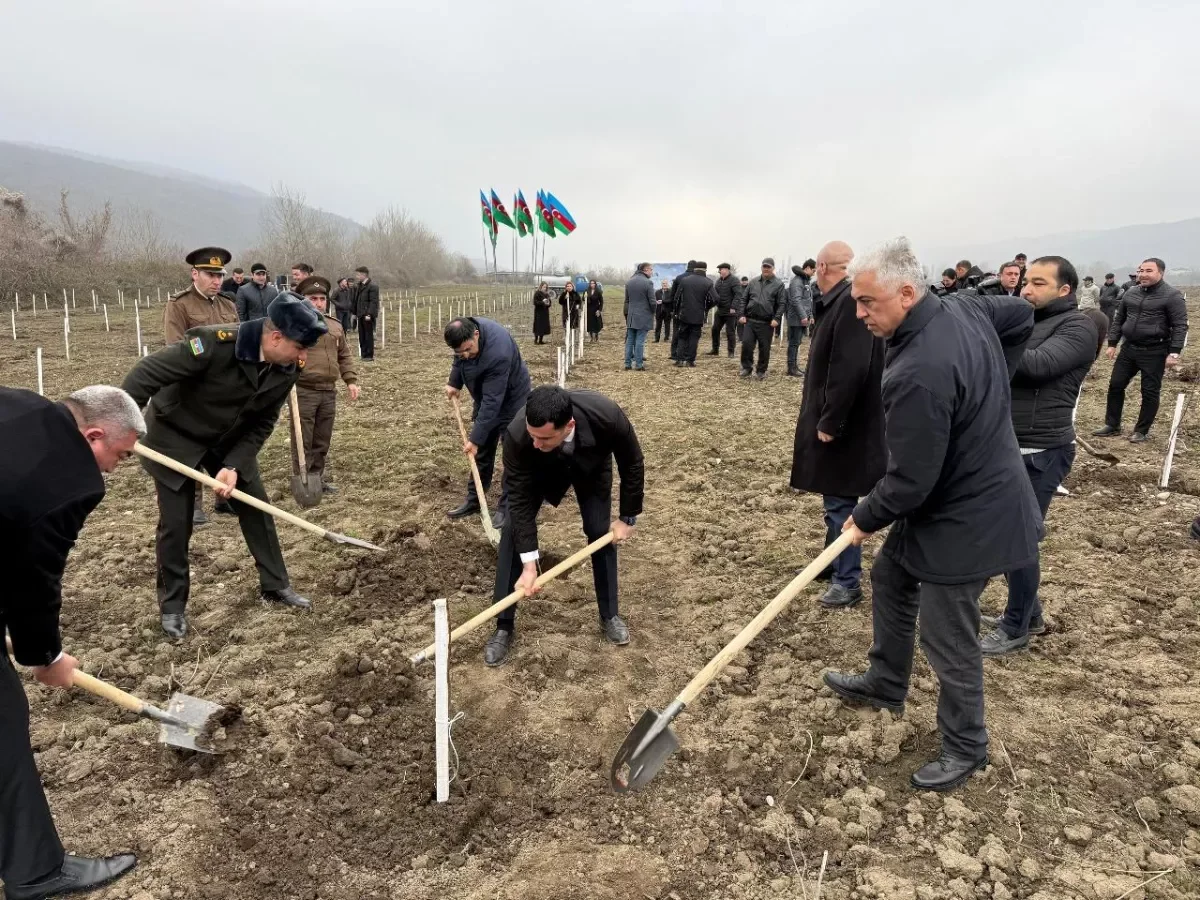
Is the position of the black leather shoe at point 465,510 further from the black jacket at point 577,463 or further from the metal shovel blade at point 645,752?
the metal shovel blade at point 645,752

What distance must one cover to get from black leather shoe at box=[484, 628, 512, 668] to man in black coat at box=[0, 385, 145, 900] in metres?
1.72

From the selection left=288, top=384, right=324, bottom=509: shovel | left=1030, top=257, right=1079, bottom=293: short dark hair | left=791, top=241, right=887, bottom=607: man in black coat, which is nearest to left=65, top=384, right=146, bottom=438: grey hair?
left=791, top=241, right=887, bottom=607: man in black coat

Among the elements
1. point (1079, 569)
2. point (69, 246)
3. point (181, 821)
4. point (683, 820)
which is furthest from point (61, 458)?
point (69, 246)

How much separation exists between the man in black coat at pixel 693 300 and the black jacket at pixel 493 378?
313 inches

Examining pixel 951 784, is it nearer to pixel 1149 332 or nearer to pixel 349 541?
pixel 349 541

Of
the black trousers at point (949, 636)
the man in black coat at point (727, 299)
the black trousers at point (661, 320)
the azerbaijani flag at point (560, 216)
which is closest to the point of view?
the black trousers at point (949, 636)

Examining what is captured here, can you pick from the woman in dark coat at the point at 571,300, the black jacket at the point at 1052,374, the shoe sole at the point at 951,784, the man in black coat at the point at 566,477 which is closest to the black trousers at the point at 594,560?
the man in black coat at the point at 566,477

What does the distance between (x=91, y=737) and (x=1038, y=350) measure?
199 inches

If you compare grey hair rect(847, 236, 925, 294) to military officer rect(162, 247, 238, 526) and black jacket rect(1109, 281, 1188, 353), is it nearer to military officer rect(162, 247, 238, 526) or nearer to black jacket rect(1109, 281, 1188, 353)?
military officer rect(162, 247, 238, 526)

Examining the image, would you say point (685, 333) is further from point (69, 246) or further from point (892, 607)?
point (69, 246)

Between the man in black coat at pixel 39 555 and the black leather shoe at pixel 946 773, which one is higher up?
the man in black coat at pixel 39 555

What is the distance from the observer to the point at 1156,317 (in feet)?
23.4

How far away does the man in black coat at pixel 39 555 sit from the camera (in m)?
1.96

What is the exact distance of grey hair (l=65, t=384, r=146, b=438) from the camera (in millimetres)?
2166
